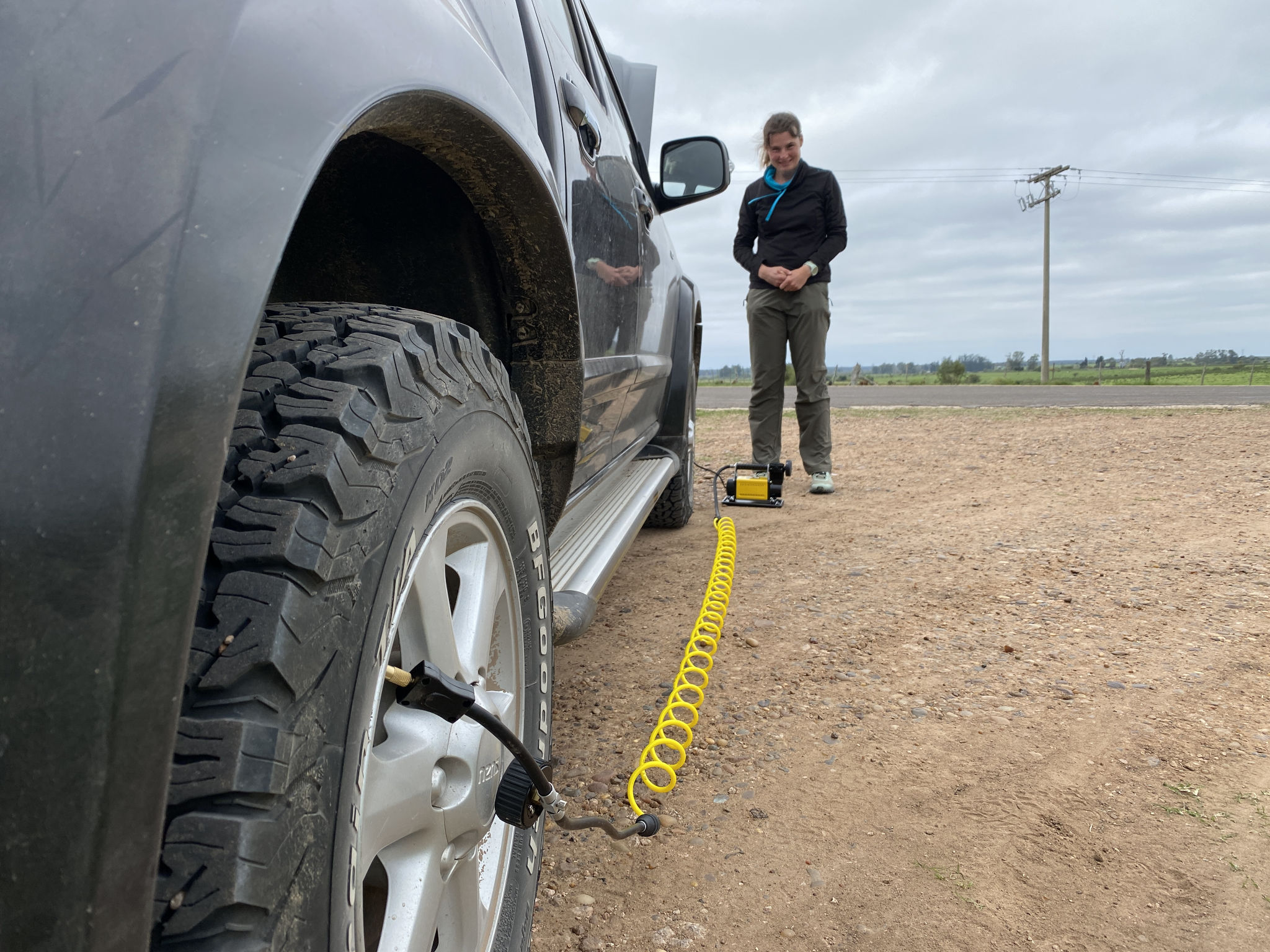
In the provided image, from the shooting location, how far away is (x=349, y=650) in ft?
2.27

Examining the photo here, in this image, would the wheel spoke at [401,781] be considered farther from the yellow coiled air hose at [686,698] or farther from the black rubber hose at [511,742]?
the yellow coiled air hose at [686,698]

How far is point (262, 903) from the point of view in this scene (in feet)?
1.94

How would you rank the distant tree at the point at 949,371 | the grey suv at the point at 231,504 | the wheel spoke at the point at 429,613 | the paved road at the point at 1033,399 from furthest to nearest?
the distant tree at the point at 949,371 → the paved road at the point at 1033,399 → the wheel spoke at the point at 429,613 → the grey suv at the point at 231,504

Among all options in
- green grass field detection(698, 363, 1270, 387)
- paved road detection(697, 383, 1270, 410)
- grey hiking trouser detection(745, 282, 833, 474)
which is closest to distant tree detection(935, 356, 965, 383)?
green grass field detection(698, 363, 1270, 387)

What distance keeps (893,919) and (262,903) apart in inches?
44.3

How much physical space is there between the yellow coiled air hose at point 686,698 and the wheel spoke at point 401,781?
85cm

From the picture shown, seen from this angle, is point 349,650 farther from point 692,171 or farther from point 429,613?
point 692,171

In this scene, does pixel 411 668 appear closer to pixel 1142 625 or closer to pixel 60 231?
pixel 60 231

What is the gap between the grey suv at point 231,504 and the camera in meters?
0.51

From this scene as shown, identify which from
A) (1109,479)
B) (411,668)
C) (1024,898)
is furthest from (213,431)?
(1109,479)

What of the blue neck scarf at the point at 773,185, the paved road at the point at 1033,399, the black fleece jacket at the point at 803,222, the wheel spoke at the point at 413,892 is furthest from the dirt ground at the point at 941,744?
the paved road at the point at 1033,399

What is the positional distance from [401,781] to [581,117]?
1369 millimetres

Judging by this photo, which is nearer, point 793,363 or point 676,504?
point 676,504

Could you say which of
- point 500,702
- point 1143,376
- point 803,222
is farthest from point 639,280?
point 1143,376
